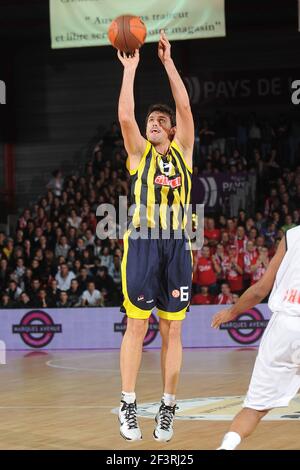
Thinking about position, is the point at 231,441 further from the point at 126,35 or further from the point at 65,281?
the point at 65,281

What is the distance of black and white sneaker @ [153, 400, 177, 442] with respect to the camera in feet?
22.2

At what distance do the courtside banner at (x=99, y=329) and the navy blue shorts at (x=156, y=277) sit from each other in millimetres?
8494

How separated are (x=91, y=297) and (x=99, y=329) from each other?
81cm

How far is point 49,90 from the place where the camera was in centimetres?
2541

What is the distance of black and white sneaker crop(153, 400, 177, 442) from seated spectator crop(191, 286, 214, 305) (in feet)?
30.1

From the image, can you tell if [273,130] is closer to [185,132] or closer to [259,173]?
[259,173]

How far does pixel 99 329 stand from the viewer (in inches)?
633

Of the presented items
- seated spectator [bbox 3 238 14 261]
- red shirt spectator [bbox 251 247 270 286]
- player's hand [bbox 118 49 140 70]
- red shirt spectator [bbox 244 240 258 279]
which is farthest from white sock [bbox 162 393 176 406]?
seated spectator [bbox 3 238 14 261]

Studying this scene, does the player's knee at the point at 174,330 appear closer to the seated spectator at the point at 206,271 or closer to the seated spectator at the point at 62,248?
the seated spectator at the point at 206,271

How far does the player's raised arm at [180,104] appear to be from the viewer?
701 cm

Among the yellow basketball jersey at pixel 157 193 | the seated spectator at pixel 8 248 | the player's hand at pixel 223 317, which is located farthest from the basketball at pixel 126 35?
the seated spectator at pixel 8 248

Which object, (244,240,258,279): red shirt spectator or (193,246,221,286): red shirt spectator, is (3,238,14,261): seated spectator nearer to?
(193,246,221,286): red shirt spectator

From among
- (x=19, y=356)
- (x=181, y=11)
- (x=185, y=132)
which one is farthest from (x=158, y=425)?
(x=181, y=11)

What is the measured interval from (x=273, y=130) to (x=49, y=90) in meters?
7.17
